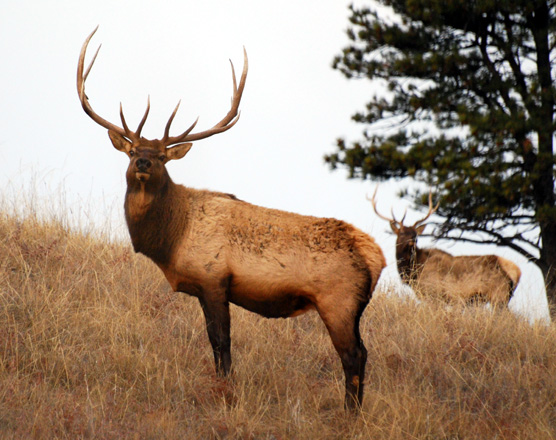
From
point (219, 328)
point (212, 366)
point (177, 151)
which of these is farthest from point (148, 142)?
point (212, 366)

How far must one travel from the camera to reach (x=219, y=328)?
5.24 meters

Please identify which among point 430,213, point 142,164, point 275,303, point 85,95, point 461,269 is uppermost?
point 85,95

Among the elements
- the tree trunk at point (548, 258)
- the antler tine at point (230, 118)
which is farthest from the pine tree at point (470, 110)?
the antler tine at point (230, 118)

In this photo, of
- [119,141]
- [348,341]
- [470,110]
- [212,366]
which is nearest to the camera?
[348,341]

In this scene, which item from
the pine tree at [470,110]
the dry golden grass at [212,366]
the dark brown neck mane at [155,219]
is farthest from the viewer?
the pine tree at [470,110]

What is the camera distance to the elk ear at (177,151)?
567cm

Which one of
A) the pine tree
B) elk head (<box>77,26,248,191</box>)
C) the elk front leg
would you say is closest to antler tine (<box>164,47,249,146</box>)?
elk head (<box>77,26,248,191</box>)

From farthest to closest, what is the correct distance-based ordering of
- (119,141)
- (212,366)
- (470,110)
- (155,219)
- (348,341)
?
(470,110), (212,366), (119,141), (155,219), (348,341)

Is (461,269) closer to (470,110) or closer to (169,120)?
(470,110)

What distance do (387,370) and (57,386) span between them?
3.01 metres

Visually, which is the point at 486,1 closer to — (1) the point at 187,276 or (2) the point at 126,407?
(1) the point at 187,276

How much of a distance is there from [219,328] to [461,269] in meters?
7.72

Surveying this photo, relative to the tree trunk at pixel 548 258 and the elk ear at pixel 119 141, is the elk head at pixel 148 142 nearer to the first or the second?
the elk ear at pixel 119 141

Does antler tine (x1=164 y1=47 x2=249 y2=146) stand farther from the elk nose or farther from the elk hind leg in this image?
the elk hind leg
